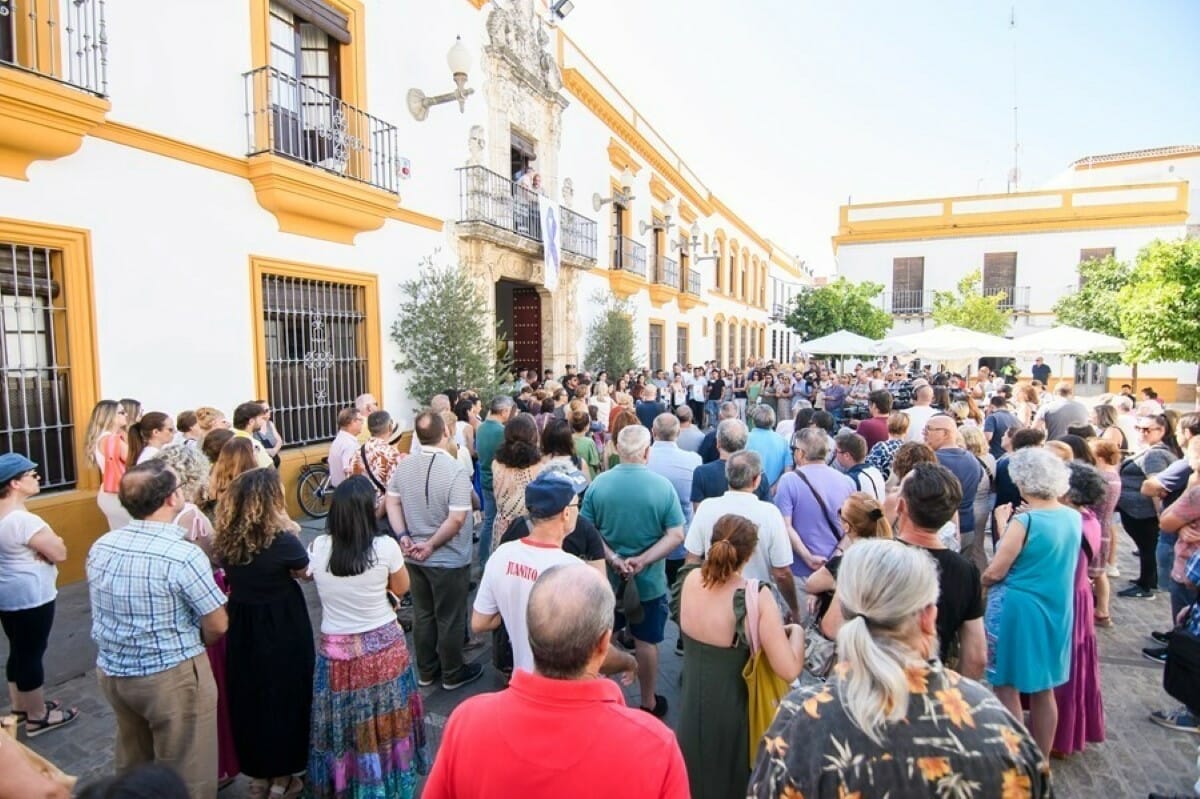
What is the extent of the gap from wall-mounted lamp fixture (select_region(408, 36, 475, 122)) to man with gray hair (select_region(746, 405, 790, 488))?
20.6 feet

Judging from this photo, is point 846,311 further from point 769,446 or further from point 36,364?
point 36,364

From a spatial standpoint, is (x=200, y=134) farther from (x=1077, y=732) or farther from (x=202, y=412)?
(x=1077, y=732)

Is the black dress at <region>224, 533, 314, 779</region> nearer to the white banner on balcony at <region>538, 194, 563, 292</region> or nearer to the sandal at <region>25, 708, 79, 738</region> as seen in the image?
the sandal at <region>25, 708, 79, 738</region>

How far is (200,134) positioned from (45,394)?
2.93 metres

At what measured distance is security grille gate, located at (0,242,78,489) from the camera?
5262 mm

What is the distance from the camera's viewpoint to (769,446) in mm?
5242

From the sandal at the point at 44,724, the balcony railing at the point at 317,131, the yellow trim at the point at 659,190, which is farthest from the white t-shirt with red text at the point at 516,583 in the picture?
the yellow trim at the point at 659,190

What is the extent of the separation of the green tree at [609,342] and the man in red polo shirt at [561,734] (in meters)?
14.2

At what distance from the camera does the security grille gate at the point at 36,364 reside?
526 centimetres

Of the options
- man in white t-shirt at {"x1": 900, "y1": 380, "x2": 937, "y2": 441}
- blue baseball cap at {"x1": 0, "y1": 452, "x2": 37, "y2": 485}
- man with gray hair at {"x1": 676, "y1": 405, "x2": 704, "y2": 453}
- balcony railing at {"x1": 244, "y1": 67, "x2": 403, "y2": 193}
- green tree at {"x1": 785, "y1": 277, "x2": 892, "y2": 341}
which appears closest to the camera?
blue baseball cap at {"x1": 0, "y1": 452, "x2": 37, "y2": 485}

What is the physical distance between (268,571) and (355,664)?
554 millimetres

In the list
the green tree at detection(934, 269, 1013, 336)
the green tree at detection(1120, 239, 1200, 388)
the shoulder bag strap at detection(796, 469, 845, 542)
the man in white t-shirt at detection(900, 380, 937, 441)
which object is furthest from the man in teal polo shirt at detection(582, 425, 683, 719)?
the green tree at detection(934, 269, 1013, 336)

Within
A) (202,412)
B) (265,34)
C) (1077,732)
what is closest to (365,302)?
(265,34)

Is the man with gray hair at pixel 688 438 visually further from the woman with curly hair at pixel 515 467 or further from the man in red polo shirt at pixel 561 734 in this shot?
the man in red polo shirt at pixel 561 734
